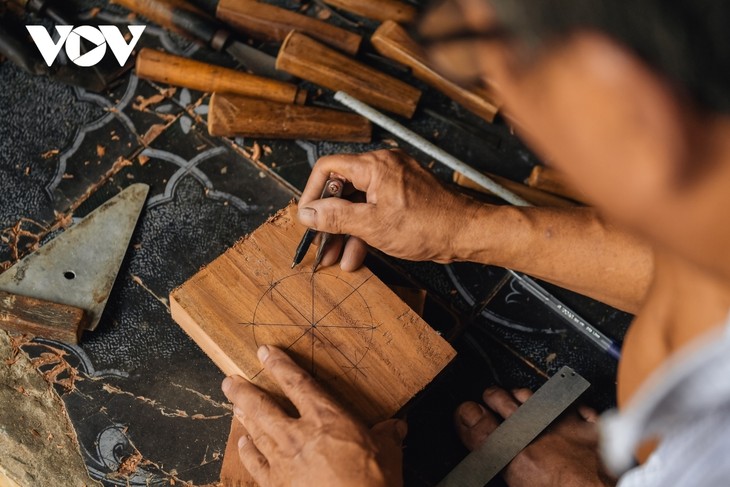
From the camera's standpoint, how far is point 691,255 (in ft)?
2.42

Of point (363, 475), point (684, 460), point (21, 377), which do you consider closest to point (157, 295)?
point (21, 377)

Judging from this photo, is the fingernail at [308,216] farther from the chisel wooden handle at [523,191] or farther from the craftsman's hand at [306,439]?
the chisel wooden handle at [523,191]

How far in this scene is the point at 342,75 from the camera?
2221 mm

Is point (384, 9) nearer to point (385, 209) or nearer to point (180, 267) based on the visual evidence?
point (385, 209)

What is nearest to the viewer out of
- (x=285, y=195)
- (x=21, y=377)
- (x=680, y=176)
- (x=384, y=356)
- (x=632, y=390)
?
(x=680, y=176)

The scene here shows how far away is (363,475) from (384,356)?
0.34 m

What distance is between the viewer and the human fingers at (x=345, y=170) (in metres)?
1.65

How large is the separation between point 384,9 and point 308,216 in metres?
1.12

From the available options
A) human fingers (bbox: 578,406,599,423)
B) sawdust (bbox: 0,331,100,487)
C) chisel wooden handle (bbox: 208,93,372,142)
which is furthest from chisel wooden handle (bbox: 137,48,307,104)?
human fingers (bbox: 578,406,599,423)

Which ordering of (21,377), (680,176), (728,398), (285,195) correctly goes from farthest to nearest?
(285,195) < (21,377) < (728,398) < (680,176)

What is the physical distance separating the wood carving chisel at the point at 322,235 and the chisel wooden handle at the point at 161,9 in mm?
1033

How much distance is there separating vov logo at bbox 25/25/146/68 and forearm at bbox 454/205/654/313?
1.48m

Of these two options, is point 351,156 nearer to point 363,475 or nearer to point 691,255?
point 363,475

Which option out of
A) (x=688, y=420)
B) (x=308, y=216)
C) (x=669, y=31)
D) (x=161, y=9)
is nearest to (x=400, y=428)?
(x=308, y=216)
